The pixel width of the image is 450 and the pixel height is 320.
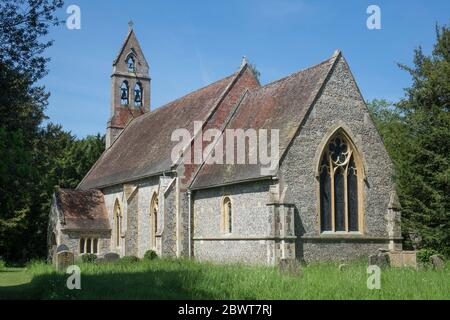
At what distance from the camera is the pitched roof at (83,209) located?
31531 millimetres

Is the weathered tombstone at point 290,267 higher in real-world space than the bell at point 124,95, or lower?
lower

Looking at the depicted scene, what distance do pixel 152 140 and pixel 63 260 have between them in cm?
1230

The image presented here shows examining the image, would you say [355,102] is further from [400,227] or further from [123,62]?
[123,62]

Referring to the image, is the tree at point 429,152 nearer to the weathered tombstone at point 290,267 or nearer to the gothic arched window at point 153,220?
the weathered tombstone at point 290,267

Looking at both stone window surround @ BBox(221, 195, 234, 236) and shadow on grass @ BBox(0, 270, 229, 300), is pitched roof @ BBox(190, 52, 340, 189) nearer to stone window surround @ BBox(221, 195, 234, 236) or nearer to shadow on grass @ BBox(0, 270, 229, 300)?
stone window surround @ BBox(221, 195, 234, 236)

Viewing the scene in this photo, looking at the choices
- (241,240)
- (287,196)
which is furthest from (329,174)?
(241,240)

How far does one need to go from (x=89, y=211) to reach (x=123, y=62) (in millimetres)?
12250

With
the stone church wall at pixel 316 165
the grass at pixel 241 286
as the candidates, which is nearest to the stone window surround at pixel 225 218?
the stone church wall at pixel 316 165

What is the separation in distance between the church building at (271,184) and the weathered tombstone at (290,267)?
4.20 metres

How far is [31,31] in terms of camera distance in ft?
64.4

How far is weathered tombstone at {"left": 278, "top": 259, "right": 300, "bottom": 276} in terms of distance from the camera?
1526cm

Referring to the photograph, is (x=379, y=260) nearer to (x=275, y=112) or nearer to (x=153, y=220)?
(x=275, y=112)

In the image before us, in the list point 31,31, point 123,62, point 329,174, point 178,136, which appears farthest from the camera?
point 123,62
